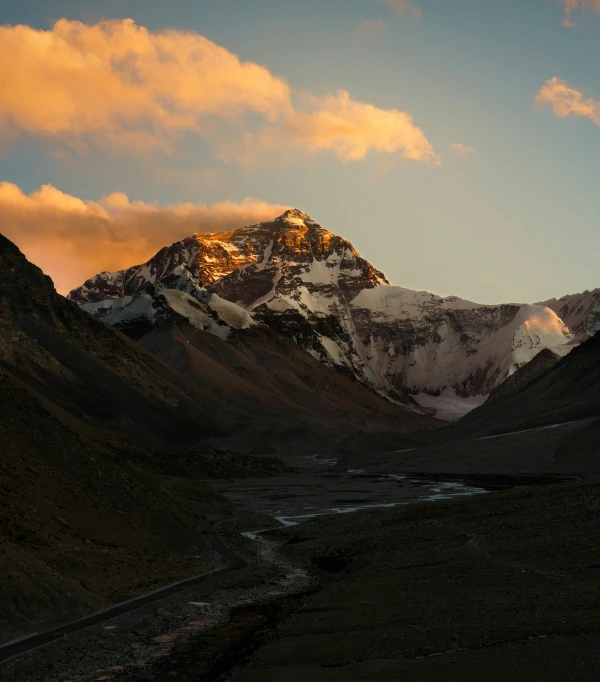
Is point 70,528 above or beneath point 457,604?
above

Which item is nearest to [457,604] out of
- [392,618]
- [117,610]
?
[392,618]

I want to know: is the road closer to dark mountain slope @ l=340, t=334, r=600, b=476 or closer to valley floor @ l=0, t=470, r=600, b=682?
valley floor @ l=0, t=470, r=600, b=682

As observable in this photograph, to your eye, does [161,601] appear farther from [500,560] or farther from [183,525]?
[183,525]

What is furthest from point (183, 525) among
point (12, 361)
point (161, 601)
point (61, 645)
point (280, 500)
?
point (12, 361)

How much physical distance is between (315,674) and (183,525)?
122ft

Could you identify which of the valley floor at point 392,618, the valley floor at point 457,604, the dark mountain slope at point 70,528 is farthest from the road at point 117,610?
the valley floor at point 457,604

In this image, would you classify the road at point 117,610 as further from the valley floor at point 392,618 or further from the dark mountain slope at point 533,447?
the dark mountain slope at point 533,447

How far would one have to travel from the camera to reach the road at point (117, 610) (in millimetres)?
30578

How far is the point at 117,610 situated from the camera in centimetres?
3781

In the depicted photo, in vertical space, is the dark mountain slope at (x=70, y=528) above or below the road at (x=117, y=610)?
above

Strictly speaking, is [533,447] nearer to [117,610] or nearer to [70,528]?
[70,528]

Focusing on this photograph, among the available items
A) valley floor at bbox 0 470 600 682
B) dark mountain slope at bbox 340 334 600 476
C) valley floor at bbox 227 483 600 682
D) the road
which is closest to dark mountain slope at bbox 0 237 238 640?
the road

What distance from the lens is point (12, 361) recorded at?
16738cm

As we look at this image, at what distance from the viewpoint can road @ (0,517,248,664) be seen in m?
30.6
